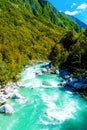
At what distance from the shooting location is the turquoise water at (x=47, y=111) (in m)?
43.5

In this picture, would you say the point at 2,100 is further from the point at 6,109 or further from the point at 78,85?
the point at 78,85

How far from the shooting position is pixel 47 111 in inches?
1957

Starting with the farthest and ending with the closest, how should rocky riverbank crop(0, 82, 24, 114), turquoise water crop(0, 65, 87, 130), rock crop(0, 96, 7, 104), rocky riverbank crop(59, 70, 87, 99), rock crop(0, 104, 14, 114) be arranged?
rocky riverbank crop(59, 70, 87, 99), rock crop(0, 96, 7, 104), rocky riverbank crop(0, 82, 24, 114), rock crop(0, 104, 14, 114), turquoise water crop(0, 65, 87, 130)

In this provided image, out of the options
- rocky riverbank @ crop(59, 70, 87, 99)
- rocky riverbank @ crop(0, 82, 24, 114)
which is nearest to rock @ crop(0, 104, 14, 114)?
rocky riverbank @ crop(0, 82, 24, 114)

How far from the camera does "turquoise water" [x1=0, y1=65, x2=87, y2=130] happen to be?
143 feet

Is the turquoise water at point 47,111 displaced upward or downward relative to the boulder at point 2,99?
downward

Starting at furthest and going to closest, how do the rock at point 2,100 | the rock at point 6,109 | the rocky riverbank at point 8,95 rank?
the rock at point 2,100 < the rocky riverbank at point 8,95 < the rock at point 6,109

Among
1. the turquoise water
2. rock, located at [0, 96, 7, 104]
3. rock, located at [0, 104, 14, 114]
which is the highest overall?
rock, located at [0, 96, 7, 104]

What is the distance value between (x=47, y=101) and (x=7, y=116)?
11.9 m

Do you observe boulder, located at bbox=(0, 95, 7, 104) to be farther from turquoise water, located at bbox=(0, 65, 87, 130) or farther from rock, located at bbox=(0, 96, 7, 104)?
turquoise water, located at bbox=(0, 65, 87, 130)

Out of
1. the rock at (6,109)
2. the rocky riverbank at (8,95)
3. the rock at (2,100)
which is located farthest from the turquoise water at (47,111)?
the rock at (2,100)

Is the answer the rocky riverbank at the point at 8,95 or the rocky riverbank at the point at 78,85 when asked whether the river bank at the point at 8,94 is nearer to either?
the rocky riverbank at the point at 8,95

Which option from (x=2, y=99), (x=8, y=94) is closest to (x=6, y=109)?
(x=2, y=99)

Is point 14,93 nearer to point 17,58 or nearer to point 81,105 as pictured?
point 81,105
